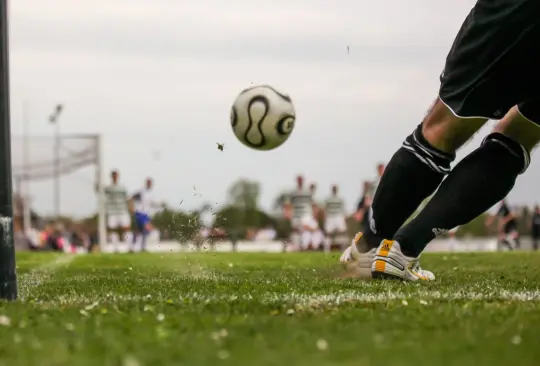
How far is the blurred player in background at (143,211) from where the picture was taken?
21391mm

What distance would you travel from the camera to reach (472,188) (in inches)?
209

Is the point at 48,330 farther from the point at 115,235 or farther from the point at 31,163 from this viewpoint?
the point at 31,163

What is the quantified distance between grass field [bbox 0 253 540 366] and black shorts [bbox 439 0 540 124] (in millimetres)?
984

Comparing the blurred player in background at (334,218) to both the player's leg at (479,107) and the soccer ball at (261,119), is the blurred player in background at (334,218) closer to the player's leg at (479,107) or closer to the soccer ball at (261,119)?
the soccer ball at (261,119)

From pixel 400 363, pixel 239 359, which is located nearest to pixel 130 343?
pixel 239 359

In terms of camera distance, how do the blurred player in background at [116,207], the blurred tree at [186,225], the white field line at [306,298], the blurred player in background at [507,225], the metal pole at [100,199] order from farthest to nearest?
the blurred player in background at [507,225] → the metal pole at [100,199] → the blurred player in background at [116,207] → the blurred tree at [186,225] → the white field line at [306,298]

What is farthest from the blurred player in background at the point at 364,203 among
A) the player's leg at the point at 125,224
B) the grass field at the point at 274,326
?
the grass field at the point at 274,326

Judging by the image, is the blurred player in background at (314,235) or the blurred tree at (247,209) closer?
the blurred player in background at (314,235)

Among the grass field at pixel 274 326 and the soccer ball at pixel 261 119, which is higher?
the soccer ball at pixel 261 119

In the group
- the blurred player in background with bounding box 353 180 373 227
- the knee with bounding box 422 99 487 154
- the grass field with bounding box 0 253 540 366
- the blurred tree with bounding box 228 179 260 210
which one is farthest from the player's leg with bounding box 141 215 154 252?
the blurred tree with bounding box 228 179 260 210

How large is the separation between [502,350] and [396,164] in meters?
2.93

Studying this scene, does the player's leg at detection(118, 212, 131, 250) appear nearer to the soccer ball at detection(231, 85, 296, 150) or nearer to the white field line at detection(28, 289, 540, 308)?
the soccer ball at detection(231, 85, 296, 150)

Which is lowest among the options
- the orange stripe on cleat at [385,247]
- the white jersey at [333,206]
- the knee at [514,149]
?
the white jersey at [333,206]

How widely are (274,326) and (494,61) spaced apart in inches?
90.7
